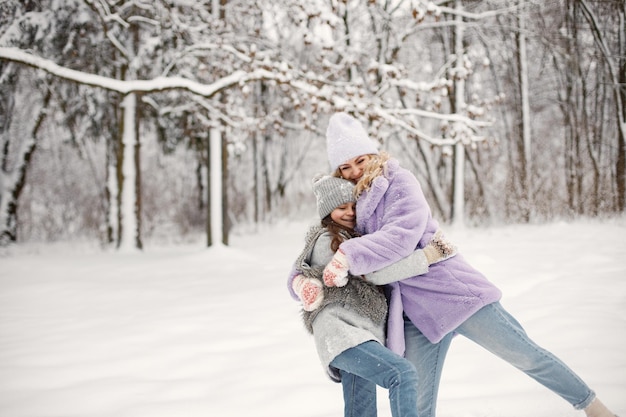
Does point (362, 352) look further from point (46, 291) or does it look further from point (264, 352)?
point (46, 291)

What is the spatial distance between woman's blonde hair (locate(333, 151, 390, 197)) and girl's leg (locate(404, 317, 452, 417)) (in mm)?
736

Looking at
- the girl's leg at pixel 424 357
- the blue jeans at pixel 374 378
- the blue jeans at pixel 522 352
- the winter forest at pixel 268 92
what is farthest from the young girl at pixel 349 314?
the winter forest at pixel 268 92

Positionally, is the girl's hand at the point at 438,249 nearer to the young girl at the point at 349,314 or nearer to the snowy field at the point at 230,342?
the young girl at the point at 349,314

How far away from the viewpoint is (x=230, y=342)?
479 cm

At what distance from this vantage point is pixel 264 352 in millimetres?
4457

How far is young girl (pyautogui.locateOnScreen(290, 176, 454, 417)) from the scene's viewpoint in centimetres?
198

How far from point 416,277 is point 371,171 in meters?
0.57

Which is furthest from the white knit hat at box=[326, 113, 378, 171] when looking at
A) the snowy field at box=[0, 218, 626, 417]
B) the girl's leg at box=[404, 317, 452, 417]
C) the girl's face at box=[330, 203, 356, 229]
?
the snowy field at box=[0, 218, 626, 417]

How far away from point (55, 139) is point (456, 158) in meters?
18.8

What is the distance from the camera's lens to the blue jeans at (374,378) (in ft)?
6.41

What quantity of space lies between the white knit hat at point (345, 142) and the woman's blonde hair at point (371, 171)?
0.24 feet

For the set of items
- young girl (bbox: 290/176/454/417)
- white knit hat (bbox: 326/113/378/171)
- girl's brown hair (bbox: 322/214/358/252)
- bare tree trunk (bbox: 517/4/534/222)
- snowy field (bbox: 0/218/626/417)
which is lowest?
snowy field (bbox: 0/218/626/417)

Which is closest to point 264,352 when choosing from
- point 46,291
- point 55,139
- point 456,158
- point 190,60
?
point 46,291

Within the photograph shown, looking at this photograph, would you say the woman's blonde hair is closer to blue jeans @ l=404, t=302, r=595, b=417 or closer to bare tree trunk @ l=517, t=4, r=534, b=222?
blue jeans @ l=404, t=302, r=595, b=417
